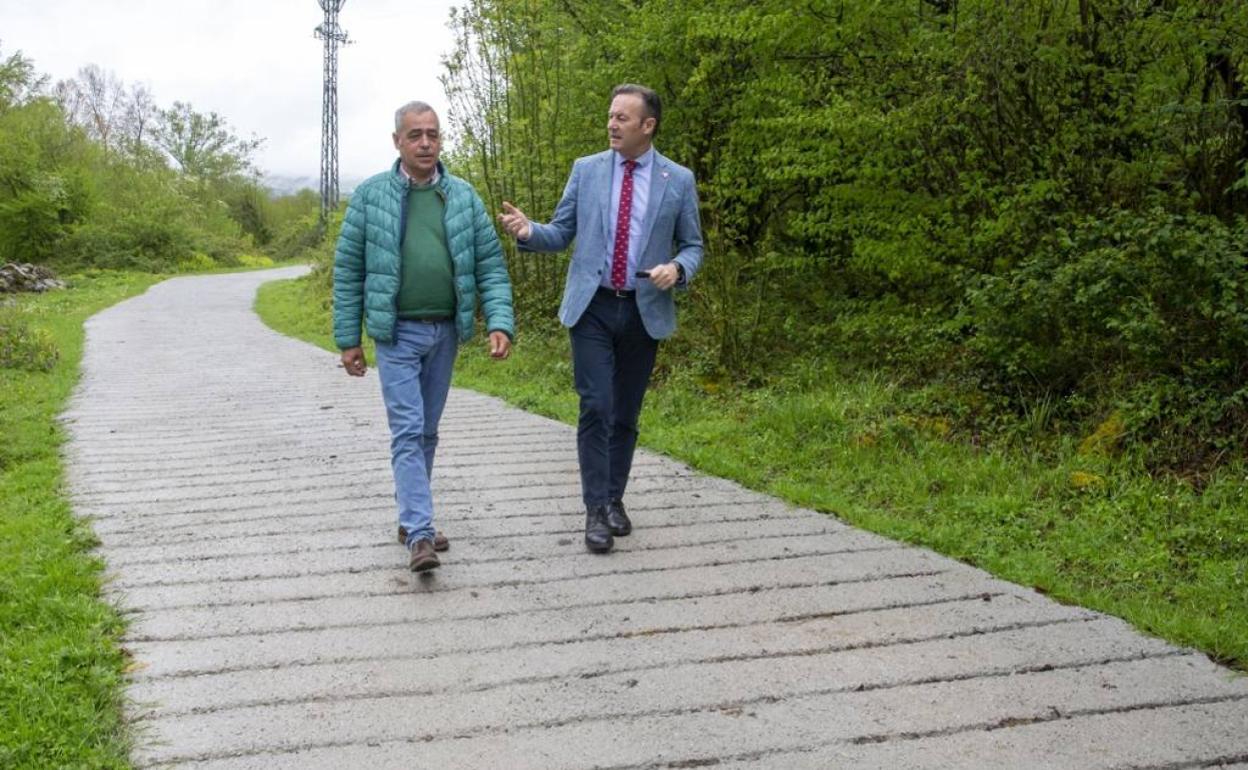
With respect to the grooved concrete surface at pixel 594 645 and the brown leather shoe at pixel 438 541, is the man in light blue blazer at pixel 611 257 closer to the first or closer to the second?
the grooved concrete surface at pixel 594 645

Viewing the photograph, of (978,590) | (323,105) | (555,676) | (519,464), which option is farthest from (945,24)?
(323,105)

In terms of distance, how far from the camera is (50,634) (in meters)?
3.85

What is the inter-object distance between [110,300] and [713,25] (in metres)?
20.0

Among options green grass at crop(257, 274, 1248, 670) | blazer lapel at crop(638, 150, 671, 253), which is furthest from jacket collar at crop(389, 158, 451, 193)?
green grass at crop(257, 274, 1248, 670)

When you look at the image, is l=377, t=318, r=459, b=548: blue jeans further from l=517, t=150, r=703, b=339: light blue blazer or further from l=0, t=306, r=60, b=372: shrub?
l=0, t=306, r=60, b=372: shrub

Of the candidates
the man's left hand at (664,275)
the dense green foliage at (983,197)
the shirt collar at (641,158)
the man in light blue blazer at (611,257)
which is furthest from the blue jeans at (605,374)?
the dense green foliage at (983,197)

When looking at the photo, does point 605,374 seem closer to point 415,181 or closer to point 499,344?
point 499,344

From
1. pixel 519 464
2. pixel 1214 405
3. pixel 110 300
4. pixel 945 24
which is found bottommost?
pixel 110 300

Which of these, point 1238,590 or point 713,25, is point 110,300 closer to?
point 713,25

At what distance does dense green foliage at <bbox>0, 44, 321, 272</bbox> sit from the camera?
3344cm

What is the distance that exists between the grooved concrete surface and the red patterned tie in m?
1.29

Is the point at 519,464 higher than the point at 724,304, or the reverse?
the point at 724,304

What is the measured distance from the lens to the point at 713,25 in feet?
29.3

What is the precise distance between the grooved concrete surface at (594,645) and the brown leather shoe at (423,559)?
3.2 inches
